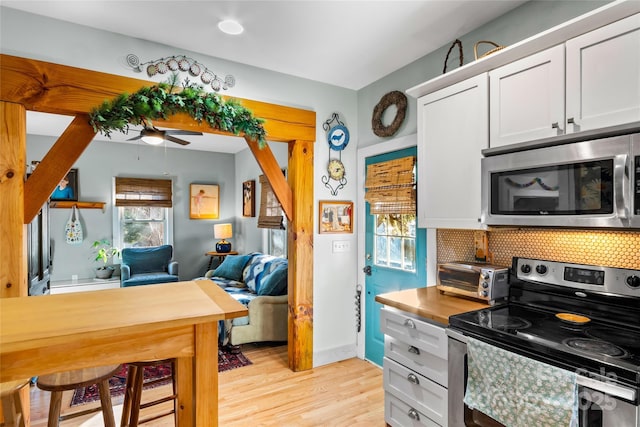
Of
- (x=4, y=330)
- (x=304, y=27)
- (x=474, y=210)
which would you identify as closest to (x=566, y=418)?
(x=474, y=210)

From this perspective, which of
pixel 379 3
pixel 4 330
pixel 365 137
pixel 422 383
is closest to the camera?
pixel 4 330

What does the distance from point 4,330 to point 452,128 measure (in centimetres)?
223

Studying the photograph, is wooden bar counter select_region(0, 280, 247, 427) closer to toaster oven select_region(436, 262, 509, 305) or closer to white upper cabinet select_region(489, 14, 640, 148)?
toaster oven select_region(436, 262, 509, 305)

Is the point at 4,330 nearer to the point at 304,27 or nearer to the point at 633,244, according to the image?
the point at 304,27

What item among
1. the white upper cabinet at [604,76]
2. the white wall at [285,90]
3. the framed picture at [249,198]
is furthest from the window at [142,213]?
the white upper cabinet at [604,76]

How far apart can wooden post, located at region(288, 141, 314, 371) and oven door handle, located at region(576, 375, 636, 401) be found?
222 cm

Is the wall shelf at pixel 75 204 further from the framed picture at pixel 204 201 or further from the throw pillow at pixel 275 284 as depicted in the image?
the throw pillow at pixel 275 284

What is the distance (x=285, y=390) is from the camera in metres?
2.81

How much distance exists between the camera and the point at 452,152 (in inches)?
82.6

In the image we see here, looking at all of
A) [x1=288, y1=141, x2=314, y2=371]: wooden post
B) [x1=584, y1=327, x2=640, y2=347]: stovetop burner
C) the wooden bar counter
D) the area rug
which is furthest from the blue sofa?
[x1=584, y1=327, x2=640, y2=347]: stovetop burner

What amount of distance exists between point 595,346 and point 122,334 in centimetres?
171

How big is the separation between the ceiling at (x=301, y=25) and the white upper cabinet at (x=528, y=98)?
0.61 metres

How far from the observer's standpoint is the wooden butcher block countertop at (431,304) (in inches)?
71.3

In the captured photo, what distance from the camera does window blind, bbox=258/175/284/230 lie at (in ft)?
15.3
